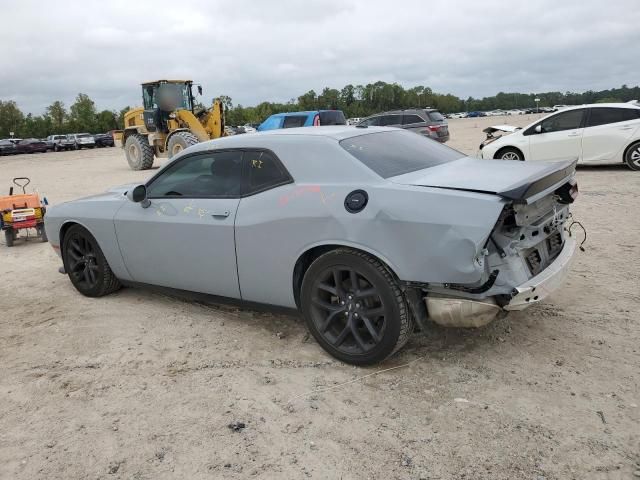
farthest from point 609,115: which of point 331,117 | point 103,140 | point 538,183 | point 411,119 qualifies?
point 103,140

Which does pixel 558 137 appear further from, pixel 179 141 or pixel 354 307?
pixel 179 141

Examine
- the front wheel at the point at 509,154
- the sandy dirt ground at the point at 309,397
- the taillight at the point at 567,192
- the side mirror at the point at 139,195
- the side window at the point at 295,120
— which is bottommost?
the sandy dirt ground at the point at 309,397

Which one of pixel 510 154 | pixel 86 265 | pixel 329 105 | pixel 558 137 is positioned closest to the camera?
pixel 86 265

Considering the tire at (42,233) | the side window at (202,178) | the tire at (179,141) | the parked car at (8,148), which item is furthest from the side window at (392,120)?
the parked car at (8,148)

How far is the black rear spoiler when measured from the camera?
292cm

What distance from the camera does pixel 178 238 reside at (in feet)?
13.9

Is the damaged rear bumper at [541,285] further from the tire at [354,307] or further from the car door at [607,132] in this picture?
the car door at [607,132]

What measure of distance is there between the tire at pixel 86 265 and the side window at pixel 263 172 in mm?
1919

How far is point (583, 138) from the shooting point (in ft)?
37.4

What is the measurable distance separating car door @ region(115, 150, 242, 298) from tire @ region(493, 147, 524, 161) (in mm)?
9167

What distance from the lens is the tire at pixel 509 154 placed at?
1193 centimetres

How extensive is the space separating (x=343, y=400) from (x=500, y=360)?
109cm

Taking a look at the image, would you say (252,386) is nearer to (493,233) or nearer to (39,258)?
(493,233)

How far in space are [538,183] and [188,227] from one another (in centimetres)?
251
